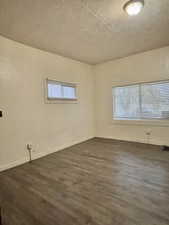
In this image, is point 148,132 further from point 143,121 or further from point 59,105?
point 59,105

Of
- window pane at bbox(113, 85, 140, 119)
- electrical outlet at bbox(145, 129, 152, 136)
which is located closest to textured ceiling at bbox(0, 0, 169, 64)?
window pane at bbox(113, 85, 140, 119)

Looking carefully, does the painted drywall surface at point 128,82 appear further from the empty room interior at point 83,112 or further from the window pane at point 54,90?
the window pane at point 54,90

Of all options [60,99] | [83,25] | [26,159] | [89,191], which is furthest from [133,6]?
[26,159]

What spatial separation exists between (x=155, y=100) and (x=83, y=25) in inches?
109

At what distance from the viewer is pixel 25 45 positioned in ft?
10.0

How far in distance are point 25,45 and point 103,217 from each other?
135 inches

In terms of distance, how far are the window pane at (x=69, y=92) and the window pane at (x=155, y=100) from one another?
6.94 ft

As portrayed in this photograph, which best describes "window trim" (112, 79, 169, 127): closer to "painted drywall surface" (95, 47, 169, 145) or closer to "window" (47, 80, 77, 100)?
"painted drywall surface" (95, 47, 169, 145)

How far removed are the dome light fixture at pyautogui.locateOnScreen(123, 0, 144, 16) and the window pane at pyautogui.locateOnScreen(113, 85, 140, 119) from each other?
2476 millimetres

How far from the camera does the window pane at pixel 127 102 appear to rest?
4.27 meters

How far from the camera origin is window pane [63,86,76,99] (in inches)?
160

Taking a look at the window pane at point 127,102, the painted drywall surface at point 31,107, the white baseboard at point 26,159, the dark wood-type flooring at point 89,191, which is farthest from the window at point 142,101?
the white baseboard at point 26,159

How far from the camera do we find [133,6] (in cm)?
196

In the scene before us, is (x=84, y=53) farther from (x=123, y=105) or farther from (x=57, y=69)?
(x=123, y=105)
